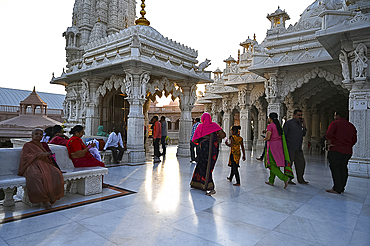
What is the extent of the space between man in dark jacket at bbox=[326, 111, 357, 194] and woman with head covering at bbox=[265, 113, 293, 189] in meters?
0.85

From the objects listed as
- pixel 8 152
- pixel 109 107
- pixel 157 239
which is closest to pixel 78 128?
pixel 8 152

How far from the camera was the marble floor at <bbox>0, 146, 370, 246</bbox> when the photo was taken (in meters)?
2.76

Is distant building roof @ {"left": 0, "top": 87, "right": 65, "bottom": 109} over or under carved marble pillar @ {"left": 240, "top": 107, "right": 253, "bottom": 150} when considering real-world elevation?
over

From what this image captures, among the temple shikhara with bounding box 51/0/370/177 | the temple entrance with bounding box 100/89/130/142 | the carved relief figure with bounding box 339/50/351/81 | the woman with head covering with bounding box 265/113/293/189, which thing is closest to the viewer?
the woman with head covering with bounding box 265/113/293/189

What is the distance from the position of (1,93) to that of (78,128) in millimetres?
36738

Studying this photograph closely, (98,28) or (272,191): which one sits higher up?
(98,28)

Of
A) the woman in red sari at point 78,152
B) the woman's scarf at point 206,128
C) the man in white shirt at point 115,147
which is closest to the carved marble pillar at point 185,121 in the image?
the man in white shirt at point 115,147

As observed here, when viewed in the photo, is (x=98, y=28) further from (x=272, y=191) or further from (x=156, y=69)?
(x=272, y=191)

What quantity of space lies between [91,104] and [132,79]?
8.58 feet

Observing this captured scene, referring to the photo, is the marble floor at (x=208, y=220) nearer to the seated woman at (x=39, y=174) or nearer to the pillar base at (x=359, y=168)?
the seated woman at (x=39, y=174)

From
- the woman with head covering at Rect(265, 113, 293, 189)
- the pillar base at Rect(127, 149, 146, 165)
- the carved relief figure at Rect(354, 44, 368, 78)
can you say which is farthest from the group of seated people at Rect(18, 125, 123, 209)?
the carved relief figure at Rect(354, 44, 368, 78)

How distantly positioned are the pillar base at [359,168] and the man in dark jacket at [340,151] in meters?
2.16

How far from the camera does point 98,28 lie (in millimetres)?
13758

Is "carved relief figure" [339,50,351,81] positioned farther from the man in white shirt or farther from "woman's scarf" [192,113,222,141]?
the man in white shirt
